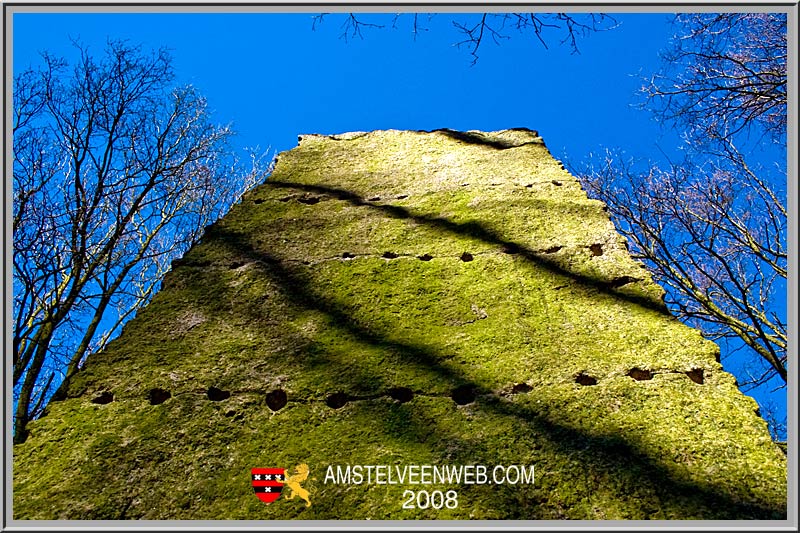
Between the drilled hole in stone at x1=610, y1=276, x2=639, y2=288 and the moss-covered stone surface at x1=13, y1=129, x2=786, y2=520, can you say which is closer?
the moss-covered stone surface at x1=13, y1=129, x2=786, y2=520

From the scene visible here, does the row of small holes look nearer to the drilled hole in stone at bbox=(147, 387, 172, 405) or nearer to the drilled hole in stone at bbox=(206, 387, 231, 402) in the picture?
the drilled hole in stone at bbox=(206, 387, 231, 402)

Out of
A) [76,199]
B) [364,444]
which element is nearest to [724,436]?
[364,444]

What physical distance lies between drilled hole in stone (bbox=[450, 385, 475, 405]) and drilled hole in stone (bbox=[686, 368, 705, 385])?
2.16 ft

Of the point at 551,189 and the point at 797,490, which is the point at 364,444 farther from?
the point at 551,189

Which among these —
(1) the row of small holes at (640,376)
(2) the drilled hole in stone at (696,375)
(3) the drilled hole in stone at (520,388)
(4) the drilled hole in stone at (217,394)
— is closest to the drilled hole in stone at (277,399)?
(4) the drilled hole in stone at (217,394)

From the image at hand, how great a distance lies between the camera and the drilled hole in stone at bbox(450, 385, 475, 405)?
5.36 feet

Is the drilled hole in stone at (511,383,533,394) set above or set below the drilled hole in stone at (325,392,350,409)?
above

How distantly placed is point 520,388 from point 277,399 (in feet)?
2.49

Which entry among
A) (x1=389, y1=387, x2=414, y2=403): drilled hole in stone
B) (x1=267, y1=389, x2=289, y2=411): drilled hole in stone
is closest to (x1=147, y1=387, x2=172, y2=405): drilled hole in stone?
(x1=267, y1=389, x2=289, y2=411): drilled hole in stone

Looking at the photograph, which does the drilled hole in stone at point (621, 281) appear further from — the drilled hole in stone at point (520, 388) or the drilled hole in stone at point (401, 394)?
the drilled hole in stone at point (401, 394)

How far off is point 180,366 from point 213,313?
292 mm

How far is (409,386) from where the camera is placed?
5.57ft

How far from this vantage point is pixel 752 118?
516 cm

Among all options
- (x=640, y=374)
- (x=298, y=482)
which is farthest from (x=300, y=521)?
(x=640, y=374)
